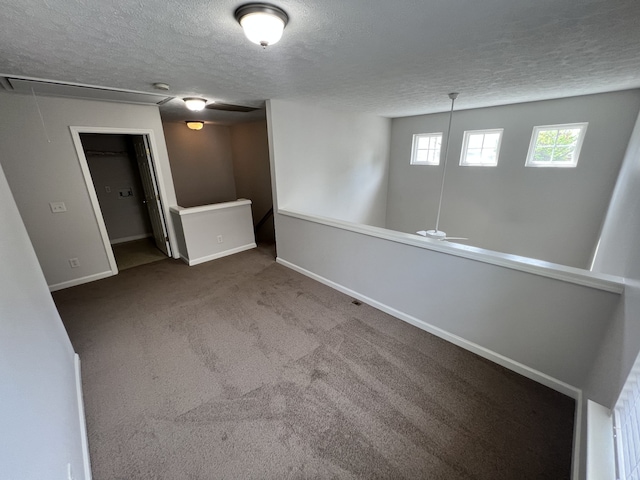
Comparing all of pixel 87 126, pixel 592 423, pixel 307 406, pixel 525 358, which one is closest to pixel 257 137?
pixel 87 126

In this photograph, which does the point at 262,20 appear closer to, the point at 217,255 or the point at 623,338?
the point at 623,338

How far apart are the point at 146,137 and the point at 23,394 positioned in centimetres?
371

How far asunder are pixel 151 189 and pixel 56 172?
1167 millimetres

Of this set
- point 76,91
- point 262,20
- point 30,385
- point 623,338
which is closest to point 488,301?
point 623,338

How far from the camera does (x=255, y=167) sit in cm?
559

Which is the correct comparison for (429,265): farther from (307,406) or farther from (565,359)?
(307,406)

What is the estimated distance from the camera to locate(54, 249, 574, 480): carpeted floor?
1.39 meters

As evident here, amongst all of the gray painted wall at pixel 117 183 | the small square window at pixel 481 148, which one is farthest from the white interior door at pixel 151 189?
the small square window at pixel 481 148

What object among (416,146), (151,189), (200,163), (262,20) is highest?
(262,20)

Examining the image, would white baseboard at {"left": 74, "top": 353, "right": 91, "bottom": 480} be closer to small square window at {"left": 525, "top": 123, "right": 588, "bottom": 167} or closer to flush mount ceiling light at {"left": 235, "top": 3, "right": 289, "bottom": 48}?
flush mount ceiling light at {"left": 235, "top": 3, "right": 289, "bottom": 48}

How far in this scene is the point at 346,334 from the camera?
92.8 inches

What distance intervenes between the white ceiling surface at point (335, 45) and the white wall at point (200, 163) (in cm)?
294

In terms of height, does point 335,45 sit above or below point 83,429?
above

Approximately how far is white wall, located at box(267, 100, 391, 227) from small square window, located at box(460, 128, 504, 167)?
A: 4.92ft
